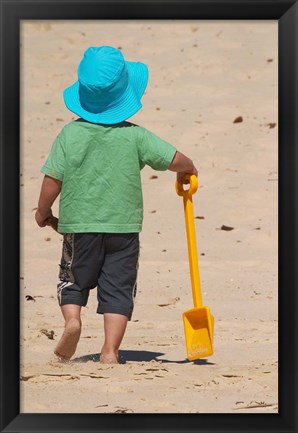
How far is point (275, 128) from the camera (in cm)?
976

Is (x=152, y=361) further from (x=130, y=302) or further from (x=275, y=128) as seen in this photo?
(x=275, y=128)

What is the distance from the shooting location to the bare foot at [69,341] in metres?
4.68

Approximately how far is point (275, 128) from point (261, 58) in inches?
74.3

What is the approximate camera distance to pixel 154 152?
4.70 m

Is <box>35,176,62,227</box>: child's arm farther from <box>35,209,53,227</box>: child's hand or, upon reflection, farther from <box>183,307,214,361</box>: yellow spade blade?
<box>183,307,214,361</box>: yellow spade blade

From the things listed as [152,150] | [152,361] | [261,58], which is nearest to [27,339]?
[152,361]

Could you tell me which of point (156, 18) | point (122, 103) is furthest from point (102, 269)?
point (156, 18)

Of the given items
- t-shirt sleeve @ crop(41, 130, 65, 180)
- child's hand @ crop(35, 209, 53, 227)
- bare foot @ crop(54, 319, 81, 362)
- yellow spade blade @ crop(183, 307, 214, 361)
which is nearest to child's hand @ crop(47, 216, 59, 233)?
child's hand @ crop(35, 209, 53, 227)

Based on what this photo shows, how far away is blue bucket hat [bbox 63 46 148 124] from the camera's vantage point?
4.65m

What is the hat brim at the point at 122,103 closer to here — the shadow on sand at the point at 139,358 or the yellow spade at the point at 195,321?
the yellow spade at the point at 195,321

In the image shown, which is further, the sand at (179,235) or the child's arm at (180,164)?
the child's arm at (180,164)

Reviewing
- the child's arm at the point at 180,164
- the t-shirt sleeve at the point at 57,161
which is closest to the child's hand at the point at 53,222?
the t-shirt sleeve at the point at 57,161

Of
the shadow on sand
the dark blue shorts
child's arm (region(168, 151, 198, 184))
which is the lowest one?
the shadow on sand

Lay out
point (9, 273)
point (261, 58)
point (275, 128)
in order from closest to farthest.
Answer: point (9, 273), point (275, 128), point (261, 58)
